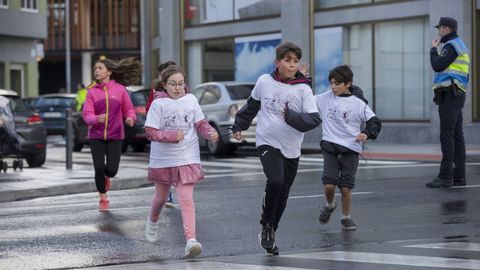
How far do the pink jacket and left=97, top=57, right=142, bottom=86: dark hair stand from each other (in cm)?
8

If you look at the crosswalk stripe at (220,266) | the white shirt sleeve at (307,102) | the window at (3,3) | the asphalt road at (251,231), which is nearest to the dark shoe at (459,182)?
the asphalt road at (251,231)

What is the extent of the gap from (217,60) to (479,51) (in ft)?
32.4

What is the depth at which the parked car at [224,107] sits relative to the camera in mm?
23000

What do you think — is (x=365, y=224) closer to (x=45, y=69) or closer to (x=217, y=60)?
(x=217, y=60)

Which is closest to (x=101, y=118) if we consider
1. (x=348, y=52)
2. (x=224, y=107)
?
(x=224, y=107)

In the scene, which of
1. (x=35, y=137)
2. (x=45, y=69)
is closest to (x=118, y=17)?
(x=45, y=69)

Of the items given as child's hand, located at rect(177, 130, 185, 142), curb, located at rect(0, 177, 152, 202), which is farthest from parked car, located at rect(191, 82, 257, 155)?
child's hand, located at rect(177, 130, 185, 142)

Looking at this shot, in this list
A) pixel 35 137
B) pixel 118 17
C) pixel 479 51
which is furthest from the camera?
pixel 118 17

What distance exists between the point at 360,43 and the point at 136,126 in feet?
19.1

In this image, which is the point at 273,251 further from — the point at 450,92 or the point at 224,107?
the point at 224,107

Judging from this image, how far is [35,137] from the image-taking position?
69.2 feet

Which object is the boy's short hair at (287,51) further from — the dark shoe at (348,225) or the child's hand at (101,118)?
the child's hand at (101,118)

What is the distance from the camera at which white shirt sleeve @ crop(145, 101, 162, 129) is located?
9102 mm

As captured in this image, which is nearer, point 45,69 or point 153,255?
point 153,255
